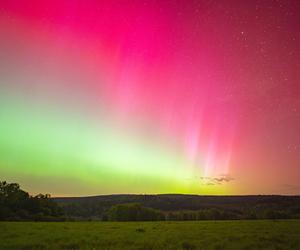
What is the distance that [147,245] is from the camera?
23.8 metres

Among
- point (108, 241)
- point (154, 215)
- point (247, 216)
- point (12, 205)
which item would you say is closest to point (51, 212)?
point (12, 205)

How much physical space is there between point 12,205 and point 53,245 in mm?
63625

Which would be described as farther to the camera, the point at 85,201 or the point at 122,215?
the point at 85,201

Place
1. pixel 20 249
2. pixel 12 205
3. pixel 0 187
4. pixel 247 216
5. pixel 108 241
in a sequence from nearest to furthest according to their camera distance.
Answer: pixel 20 249
pixel 108 241
pixel 12 205
pixel 0 187
pixel 247 216

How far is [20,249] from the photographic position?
2245cm

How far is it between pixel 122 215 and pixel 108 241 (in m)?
67.0

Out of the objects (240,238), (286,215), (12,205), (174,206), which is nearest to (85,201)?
(174,206)

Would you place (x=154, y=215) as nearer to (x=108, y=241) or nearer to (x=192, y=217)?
(x=192, y=217)

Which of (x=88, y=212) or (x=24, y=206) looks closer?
(x=24, y=206)

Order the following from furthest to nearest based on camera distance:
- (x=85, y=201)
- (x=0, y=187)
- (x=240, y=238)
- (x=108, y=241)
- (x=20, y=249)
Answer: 1. (x=85, y=201)
2. (x=0, y=187)
3. (x=240, y=238)
4. (x=108, y=241)
5. (x=20, y=249)

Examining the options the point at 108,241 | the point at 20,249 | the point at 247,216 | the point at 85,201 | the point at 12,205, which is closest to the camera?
the point at 20,249

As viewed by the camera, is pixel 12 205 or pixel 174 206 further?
pixel 174 206

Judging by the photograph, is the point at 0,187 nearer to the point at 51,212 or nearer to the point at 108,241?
the point at 51,212

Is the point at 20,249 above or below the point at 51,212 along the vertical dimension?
above
